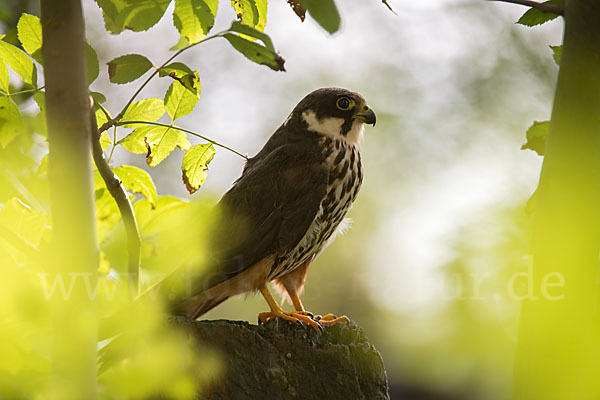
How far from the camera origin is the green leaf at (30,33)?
1.54 metres

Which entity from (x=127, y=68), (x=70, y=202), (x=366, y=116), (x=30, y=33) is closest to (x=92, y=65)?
(x=127, y=68)

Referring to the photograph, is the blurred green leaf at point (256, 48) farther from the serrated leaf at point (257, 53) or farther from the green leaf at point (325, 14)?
the green leaf at point (325, 14)

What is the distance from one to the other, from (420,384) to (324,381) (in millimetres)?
5377

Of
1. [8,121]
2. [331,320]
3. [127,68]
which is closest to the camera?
[127,68]

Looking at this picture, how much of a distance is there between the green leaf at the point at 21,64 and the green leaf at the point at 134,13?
30cm

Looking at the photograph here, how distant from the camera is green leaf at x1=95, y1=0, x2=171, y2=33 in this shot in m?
1.38

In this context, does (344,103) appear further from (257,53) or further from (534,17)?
(257,53)

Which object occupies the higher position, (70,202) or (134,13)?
(134,13)

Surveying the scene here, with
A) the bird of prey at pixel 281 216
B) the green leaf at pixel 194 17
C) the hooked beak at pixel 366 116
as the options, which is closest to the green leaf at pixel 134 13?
the green leaf at pixel 194 17

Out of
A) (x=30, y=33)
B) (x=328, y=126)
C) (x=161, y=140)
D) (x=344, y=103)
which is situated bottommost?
(x=161, y=140)

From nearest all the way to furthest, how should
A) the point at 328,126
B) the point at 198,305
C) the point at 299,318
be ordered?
the point at 299,318 → the point at 198,305 → the point at 328,126

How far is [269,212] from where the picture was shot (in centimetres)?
259

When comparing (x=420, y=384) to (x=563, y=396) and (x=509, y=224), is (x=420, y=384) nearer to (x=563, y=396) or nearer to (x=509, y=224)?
(x=509, y=224)

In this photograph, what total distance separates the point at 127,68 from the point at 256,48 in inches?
13.2
